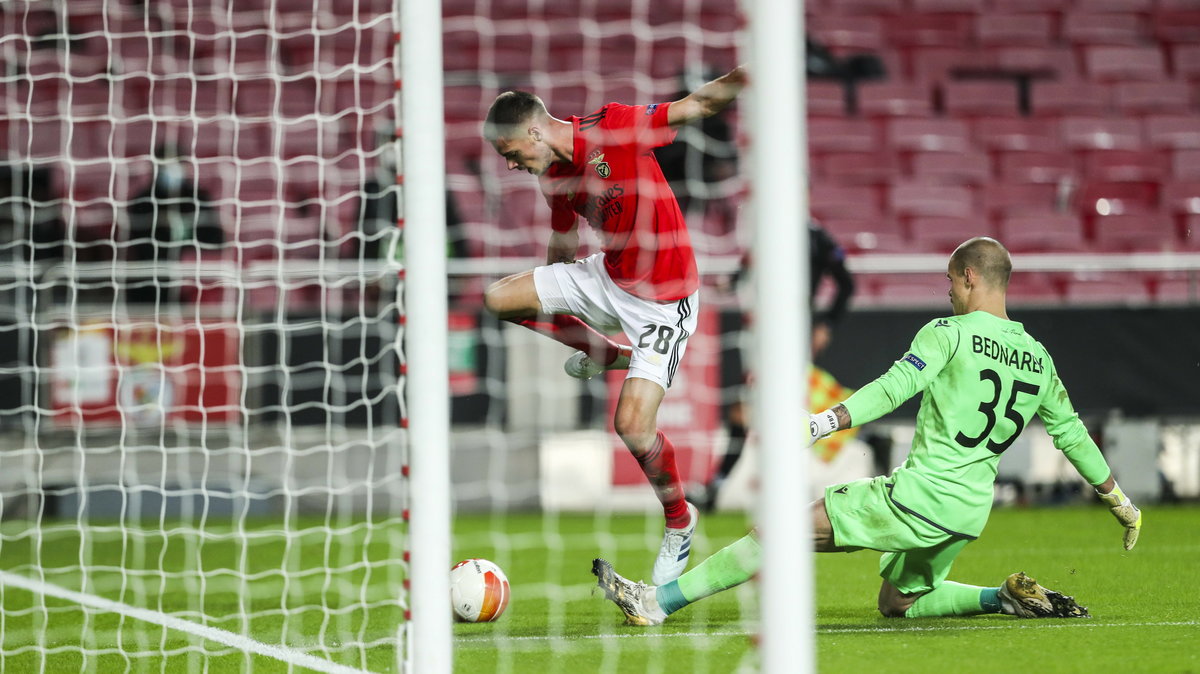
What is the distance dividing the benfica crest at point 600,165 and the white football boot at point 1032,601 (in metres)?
1.83

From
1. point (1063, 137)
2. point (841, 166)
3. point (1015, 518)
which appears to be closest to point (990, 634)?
point (1015, 518)

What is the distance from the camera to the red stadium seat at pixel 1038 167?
35.8ft

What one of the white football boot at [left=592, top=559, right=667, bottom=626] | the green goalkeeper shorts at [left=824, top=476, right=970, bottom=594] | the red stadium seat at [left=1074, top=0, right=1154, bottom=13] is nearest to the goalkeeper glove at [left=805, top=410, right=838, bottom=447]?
the green goalkeeper shorts at [left=824, top=476, right=970, bottom=594]

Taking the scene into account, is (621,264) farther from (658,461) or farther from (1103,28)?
(1103,28)

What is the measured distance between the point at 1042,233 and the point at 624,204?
6722 millimetres

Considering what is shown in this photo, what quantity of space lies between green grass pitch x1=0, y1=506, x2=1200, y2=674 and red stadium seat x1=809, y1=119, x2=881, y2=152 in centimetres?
419

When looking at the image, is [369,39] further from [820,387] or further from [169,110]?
[820,387]

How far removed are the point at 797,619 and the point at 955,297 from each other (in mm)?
1895

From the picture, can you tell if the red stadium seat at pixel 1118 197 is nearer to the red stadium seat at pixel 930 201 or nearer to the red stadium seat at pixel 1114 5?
the red stadium seat at pixel 930 201

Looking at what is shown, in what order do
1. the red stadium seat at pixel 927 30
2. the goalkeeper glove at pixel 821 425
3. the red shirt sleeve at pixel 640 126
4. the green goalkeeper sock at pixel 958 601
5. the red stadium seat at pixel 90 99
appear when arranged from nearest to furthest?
the goalkeeper glove at pixel 821 425 < the red shirt sleeve at pixel 640 126 < the green goalkeeper sock at pixel 958 601 < the red stadium seat at pixel 90 99 < the red stadium seat at pixel 927 30

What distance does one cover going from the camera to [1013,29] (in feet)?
39.1

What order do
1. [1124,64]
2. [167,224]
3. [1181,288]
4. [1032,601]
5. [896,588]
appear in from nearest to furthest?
1. [1032,601]
2. [896,588]
3. [1181,288]
4. [167,224]
5. [1124,64]

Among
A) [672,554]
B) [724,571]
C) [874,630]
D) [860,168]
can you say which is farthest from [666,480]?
[860,168]

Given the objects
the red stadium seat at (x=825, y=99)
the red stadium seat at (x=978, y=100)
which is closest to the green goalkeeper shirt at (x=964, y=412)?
the red stadium seat at (x=825, y=99)
